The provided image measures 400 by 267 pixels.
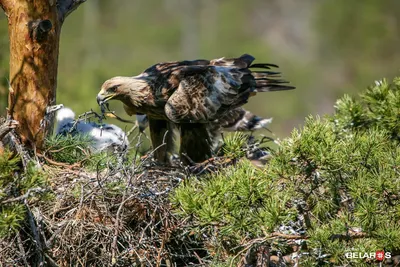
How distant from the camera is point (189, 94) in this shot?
5852 mm

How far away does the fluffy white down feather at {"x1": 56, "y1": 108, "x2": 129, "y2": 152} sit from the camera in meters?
5.46

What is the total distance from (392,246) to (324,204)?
0.62 m

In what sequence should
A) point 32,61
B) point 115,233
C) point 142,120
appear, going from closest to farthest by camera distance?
point 115,233 → point 32,61 → point 142,120

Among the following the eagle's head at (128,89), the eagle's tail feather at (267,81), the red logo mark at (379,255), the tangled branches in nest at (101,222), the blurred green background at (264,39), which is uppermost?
the blurred green background at (264,39)

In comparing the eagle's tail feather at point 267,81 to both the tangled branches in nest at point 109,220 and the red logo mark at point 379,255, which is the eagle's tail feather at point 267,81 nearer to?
the tangled branches in nest at point 109,220

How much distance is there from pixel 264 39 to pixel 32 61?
86.5ft

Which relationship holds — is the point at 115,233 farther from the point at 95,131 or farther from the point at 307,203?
the point at 95,131

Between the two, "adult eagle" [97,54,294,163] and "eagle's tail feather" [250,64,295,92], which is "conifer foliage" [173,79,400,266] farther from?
"eagle's tail feather" [250,64,295,92]

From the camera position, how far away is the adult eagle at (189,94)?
5.84 metres

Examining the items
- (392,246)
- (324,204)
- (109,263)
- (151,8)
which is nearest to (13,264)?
(109,263)

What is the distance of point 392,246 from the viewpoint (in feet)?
11.5

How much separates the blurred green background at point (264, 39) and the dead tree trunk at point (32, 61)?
20006 millimetres

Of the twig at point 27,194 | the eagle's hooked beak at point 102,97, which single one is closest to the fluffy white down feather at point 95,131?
the eagle's hooked beak at point 102,97

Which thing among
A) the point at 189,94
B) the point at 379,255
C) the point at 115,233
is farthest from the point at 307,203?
the point at 189,94
